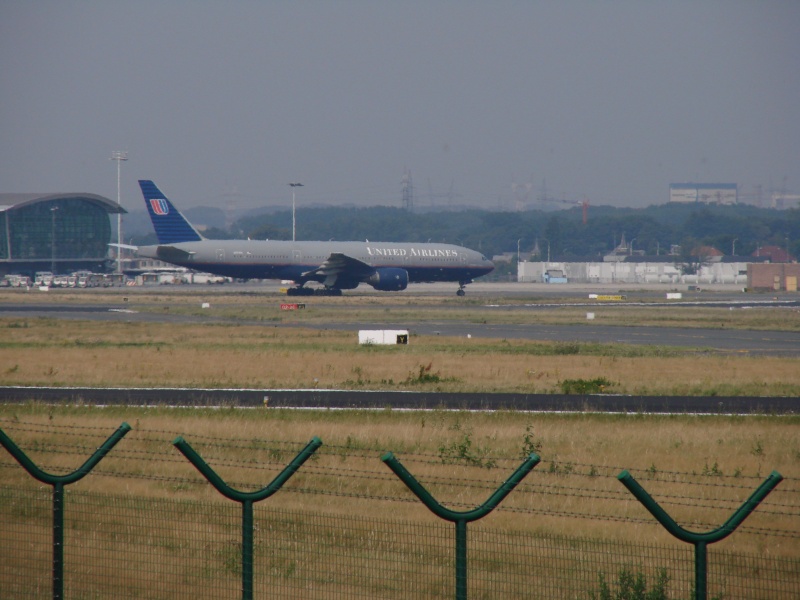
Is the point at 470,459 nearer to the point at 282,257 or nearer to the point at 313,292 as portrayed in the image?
the point at 282,257

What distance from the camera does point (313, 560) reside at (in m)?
11.8

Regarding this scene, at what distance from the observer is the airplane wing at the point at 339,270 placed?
85.9m

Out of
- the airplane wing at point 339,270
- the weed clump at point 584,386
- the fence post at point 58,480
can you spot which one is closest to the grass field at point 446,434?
the weed clump at point 584,386

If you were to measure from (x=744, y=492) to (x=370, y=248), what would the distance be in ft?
248

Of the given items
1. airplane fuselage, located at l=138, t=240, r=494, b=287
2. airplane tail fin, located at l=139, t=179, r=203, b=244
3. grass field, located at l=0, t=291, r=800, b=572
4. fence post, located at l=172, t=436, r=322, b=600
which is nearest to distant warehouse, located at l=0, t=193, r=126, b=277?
airplane tail fin, located at l=139, t=179, r=203, b=244

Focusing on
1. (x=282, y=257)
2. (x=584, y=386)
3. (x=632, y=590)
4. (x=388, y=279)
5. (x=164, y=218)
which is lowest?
(x=632, y=590)

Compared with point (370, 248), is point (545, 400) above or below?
below

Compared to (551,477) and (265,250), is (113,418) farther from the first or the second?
(265,250)

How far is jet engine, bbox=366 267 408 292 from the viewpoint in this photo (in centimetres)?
8675

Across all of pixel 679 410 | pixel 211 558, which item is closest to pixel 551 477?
pixel 211 558

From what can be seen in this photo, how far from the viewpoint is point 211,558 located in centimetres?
1194

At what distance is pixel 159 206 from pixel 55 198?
9558cm

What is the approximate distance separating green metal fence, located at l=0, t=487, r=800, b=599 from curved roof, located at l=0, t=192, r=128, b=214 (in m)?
164

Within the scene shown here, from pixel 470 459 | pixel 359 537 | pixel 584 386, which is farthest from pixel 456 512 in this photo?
pixel 584 386
